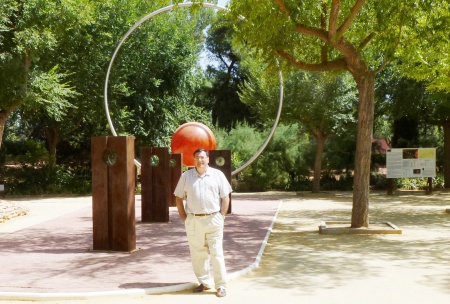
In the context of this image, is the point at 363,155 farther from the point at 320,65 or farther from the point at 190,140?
the point at 190,140

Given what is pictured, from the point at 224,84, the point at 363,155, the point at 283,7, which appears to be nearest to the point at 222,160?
the point at 363,155

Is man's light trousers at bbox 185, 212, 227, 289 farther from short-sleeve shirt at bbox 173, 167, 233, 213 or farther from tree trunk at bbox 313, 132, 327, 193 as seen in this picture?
tree trunk at bbox 313, 132, 327, 193

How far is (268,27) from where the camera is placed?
13.7m

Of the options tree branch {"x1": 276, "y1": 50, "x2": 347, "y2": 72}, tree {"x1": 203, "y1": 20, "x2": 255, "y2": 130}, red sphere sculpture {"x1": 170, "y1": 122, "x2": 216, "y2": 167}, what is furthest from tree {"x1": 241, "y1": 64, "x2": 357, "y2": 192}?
tree {"x1": 203, "y1": 20, "x2": 255, "y2": 130}

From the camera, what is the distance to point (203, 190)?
8.12m

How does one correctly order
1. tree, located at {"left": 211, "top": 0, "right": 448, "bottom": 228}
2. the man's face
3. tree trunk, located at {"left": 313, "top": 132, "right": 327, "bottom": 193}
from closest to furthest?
1. the man's face
2. tree, located at {"left": 211, "top": 0, "right": 448, "bottom": 228}
3. tree trunk, located at {"left": 313, "top": 132, "right": 327, "bottom": 193}

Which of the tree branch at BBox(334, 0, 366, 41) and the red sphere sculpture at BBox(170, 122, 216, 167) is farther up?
the tree branch at BBox(334, 0, 366, 41)

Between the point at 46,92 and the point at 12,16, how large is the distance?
122 inches

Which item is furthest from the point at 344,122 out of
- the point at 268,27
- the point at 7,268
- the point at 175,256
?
the point at 7,268

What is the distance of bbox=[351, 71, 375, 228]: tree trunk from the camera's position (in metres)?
14.4

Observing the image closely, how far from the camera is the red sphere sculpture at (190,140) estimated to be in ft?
67.2

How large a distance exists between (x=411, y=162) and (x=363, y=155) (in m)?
12.6

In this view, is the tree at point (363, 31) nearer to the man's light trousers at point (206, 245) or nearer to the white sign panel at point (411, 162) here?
the man's light trousers at point (206, 245)

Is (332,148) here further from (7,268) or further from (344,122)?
(7,268)
